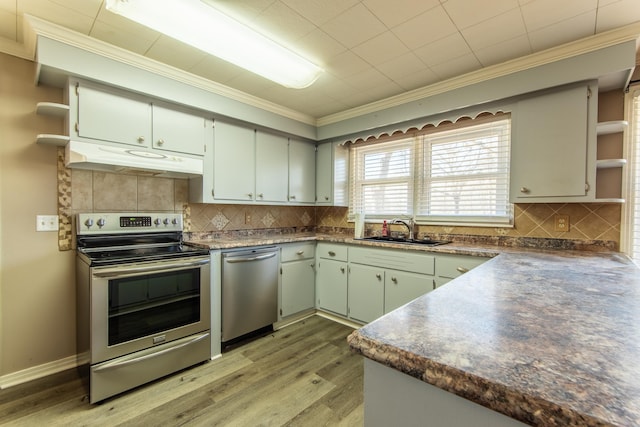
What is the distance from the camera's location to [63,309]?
7.32ft

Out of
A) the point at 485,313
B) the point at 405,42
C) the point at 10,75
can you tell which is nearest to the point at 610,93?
the point at 405,42

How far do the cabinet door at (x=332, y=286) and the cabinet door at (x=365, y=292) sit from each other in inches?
3.5

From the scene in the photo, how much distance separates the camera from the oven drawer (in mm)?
1803

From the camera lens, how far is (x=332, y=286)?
317 cm

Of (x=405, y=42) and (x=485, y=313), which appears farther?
(x=405, y=42)

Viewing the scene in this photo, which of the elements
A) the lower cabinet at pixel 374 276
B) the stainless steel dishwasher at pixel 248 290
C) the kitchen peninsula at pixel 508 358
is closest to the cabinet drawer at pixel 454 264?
the lower cabinet at pixel 374 276

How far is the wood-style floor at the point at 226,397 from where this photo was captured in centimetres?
169

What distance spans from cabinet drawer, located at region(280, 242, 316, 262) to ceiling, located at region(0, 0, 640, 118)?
164cm

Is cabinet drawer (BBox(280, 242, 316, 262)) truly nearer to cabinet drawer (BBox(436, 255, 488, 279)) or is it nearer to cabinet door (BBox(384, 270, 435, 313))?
cabinet door (BBox(384, 270, 435, 313))

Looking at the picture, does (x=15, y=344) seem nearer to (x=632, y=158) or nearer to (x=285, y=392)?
(x=285, y=392)

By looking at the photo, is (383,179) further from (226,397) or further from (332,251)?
(226,397)

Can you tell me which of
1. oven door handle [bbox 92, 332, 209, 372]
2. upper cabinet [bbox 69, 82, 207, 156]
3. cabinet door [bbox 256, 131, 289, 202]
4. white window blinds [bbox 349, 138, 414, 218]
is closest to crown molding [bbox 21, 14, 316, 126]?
upper cabinet [bbox 69, 82, 207, 156]

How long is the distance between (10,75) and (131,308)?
1836 mm

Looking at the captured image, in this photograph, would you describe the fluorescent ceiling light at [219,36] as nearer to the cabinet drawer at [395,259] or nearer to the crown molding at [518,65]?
the crown molding at [518,65]
